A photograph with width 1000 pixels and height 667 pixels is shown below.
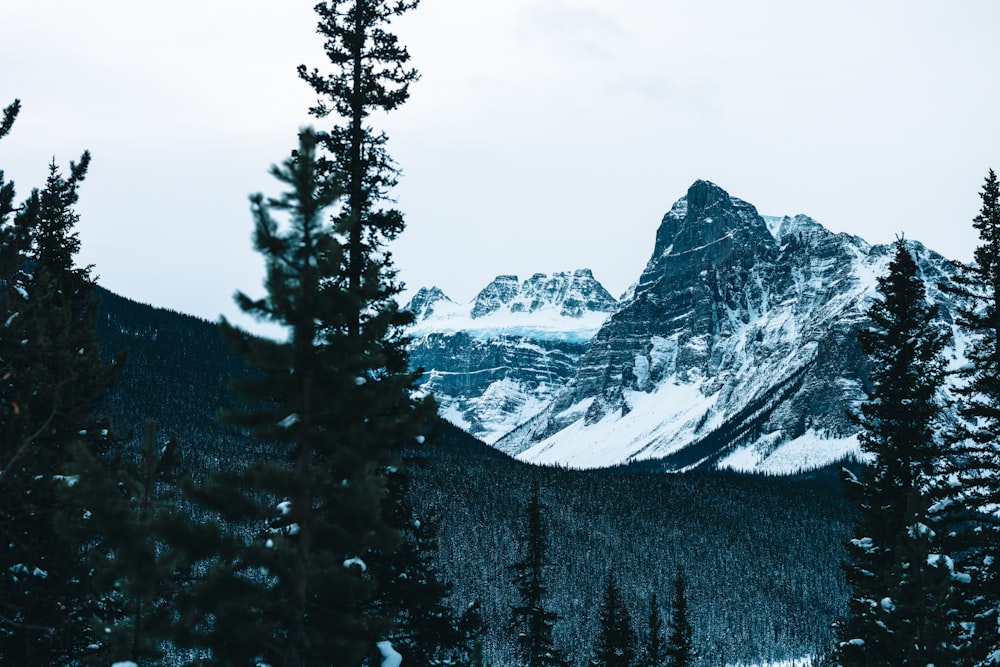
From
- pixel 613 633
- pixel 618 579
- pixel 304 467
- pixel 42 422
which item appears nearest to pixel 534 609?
pixel 613 633

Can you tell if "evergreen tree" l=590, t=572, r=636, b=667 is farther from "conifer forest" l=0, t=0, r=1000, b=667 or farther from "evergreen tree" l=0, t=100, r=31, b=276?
"evergreen tree" l=0, t=100, r=31, b=276

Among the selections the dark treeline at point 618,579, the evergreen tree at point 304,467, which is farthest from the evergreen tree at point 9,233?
the dark treeline at point 618,579

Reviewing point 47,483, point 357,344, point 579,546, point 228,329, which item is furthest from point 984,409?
point 579,546

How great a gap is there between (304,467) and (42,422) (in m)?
8.83

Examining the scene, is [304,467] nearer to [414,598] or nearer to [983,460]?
[414,598]

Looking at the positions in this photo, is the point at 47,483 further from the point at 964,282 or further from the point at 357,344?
the point at 964,282

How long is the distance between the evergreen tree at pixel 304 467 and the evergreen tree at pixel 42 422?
213 cm

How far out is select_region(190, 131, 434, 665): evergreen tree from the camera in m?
10.6

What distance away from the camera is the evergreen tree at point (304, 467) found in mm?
10586

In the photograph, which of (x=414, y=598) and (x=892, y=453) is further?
(x=892, y=453)

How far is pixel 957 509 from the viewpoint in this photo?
20109mm

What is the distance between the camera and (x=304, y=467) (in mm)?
11148

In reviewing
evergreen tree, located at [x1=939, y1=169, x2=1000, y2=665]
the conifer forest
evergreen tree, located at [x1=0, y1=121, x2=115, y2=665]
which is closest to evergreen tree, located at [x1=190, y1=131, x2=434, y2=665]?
the conifer forest

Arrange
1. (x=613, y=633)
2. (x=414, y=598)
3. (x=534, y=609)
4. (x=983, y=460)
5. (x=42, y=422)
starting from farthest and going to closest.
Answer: (x=613, y=633) < (x=534, y=609) < (x=983, y=460) < (x=42, y=422) < (x=414, y=598)
